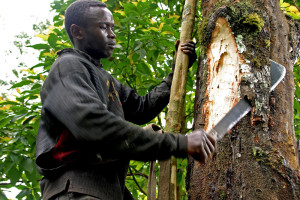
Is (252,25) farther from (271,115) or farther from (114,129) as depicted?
(114,129)

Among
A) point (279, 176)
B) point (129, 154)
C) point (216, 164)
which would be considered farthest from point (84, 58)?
point (279, 176)

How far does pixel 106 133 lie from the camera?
171 cm

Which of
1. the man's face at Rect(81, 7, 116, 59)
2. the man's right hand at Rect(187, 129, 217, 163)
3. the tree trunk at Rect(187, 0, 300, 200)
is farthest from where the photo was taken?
the man's face at Rect(81, 7, 116, 59)

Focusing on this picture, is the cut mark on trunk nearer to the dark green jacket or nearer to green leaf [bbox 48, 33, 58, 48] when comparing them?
the dark green jacket

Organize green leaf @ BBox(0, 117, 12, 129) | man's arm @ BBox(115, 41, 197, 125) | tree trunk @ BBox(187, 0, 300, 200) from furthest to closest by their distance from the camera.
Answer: green leaf @ BBox(0, 117, 12, 129) → man's arm @ BBox(115, 41, 197, 125) → tree trunk @ BBox(187, 0, 300, 200)

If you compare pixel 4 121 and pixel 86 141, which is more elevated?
pixel 86 141

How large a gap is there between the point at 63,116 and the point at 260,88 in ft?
3.84

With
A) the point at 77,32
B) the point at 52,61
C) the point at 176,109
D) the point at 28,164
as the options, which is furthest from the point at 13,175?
the point at 176,109

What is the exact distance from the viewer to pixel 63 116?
1.77m

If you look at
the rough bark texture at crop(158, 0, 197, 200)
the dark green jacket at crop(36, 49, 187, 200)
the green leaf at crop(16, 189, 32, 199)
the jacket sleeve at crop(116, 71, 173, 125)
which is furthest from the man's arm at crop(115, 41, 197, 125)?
the green leaf at crop(16, 189, 32, 199)

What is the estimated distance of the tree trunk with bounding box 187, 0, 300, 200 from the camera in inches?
73.0

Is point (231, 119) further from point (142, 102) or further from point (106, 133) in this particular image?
point (142, 102)

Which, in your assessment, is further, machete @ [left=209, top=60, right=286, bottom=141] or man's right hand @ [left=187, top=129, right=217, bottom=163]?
machete @ [left=209, top=60, right=286, bottom=141]

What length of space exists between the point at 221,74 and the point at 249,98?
262 mm
